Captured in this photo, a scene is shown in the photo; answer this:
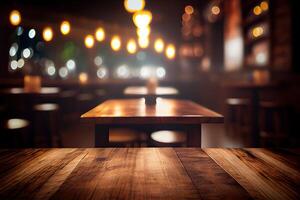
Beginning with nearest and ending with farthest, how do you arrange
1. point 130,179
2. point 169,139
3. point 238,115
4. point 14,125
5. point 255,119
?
point 130,179, point 169,139, point 14,125, point 255,119, point 238,115

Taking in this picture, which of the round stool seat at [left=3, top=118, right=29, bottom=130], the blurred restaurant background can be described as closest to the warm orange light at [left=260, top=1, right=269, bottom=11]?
the blurred restaurant background

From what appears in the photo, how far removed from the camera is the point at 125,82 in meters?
8.67

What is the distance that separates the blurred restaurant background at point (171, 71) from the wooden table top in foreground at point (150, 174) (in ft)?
3.27

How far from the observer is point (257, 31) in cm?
779

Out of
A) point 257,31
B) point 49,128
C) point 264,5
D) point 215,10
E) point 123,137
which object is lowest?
point 49,128

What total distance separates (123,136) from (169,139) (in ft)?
1.50

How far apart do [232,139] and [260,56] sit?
8.20ft

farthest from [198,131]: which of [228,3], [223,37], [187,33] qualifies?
[187,33]

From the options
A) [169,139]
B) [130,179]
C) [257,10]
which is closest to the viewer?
[130,179]

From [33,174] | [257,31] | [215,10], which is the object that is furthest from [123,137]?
[215,10]

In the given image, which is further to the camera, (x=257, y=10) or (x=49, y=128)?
(x=257, y=10)

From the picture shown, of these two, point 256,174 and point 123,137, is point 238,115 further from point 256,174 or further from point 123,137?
point 256,174

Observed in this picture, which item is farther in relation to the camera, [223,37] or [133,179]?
[223,37]

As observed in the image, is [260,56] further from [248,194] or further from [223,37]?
[248,194]
